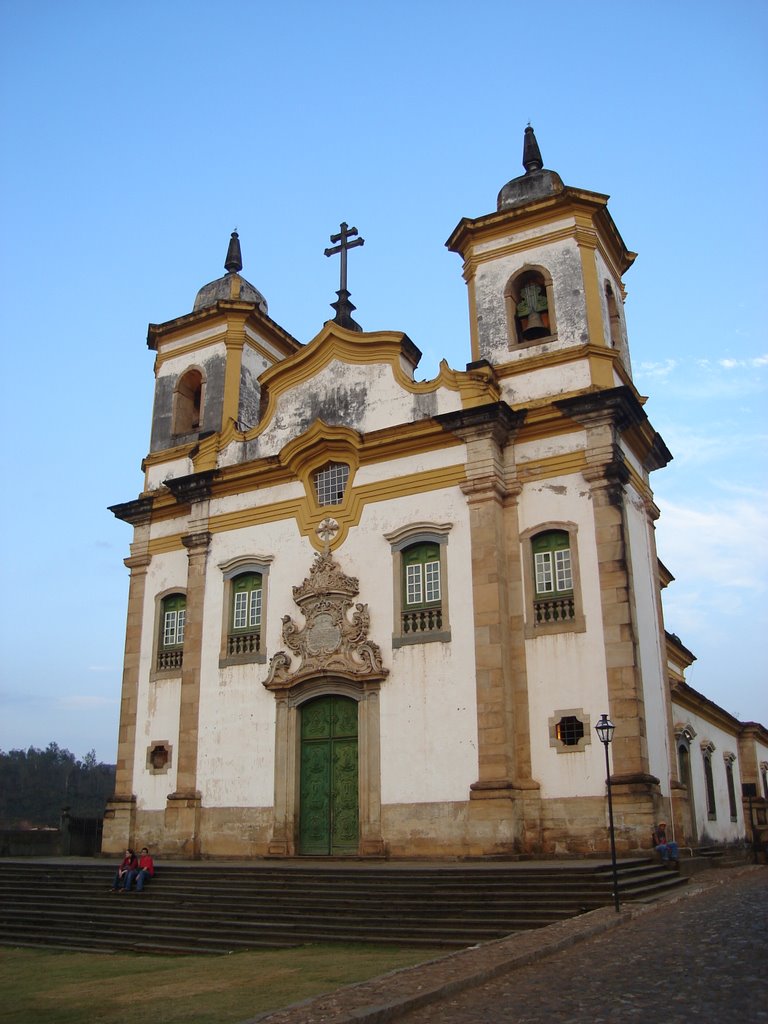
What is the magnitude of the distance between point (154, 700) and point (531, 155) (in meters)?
14.3

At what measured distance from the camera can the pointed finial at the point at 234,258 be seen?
24578mm

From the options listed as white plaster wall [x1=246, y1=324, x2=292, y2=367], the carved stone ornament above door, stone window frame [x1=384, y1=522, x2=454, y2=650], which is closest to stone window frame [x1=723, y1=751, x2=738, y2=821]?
stone window frame [x1=384, y1=522, x2=454, y2=650]

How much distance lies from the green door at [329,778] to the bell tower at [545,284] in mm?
6959

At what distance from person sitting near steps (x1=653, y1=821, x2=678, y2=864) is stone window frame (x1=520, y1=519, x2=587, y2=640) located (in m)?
3.28

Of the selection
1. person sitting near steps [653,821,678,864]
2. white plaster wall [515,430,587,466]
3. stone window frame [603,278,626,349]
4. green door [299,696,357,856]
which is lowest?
person sitting near steps [653,821,678,864]

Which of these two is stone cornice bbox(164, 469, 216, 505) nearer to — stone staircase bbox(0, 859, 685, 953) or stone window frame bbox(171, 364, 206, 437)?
stone window frame bbox(171, 364, 206, 437)

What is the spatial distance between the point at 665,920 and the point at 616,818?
4.21 m

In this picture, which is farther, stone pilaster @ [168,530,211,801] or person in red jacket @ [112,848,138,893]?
stone pilaster @ [168,530,211,801]

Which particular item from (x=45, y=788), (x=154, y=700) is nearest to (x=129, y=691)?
(x=154, y=700)

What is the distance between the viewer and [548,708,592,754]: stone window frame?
15562 millimetres

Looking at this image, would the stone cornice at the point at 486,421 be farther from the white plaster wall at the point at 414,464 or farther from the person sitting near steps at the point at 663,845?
the person sitting near steps at the point at 663,845

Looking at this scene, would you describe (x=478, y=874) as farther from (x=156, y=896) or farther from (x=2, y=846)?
(x=2, y=846)

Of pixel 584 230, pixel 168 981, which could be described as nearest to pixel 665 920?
pixel 168 981

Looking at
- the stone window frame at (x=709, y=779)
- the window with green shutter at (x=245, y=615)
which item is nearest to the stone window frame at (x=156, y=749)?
the window with green shutter at (x=245, y=615)
